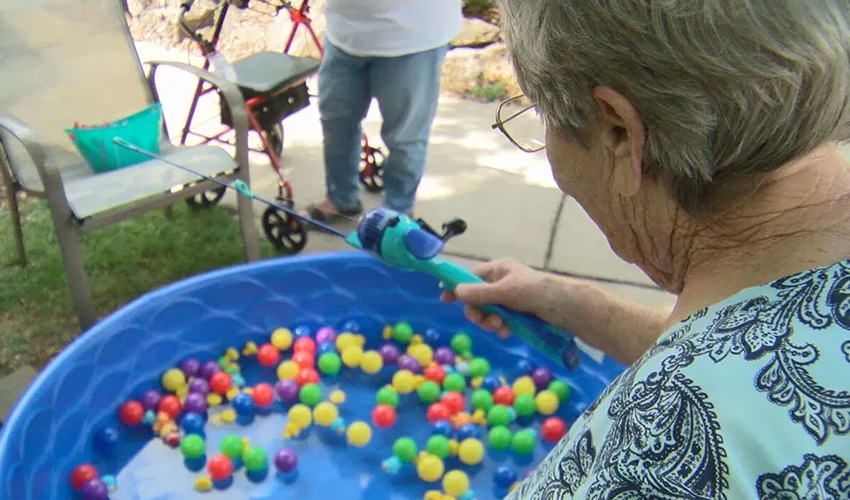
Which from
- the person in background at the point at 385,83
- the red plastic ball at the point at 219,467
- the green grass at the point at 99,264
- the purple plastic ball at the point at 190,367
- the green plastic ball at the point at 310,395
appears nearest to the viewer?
the red plastic ball at the point at 219,467

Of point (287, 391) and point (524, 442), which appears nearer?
point (524, 442)

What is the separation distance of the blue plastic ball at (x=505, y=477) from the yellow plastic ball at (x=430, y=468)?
16 centimetres

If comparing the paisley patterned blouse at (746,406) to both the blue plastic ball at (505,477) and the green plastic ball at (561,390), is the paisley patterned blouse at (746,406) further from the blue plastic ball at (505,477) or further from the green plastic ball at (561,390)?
the green plastic ball at (561,390)

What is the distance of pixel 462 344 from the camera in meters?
2.75

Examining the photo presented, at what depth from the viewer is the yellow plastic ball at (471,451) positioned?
2361 mm

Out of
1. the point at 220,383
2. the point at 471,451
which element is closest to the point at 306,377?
the point at 220,383

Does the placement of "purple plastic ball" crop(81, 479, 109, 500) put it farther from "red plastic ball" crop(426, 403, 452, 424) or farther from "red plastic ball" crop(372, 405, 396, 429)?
"red plastic ball" crop(426, 403, 452, 424)

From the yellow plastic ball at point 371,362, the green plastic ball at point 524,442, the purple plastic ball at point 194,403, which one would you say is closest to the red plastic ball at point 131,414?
the purple plastic ball at point 194,403

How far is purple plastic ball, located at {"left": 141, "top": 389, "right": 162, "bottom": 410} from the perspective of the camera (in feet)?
8.18

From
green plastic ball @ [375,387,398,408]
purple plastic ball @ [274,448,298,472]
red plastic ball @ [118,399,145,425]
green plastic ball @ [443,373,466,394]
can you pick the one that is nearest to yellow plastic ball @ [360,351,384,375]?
green plastic ball @ [375,387,398,408]

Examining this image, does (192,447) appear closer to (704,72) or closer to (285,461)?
(285,461)

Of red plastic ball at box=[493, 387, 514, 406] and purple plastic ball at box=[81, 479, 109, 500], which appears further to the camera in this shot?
red plastic ball at box=[493, 387, 514, 406]

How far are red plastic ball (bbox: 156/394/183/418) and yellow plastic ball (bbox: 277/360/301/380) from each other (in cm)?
33

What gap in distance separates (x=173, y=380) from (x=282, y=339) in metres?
0.37
